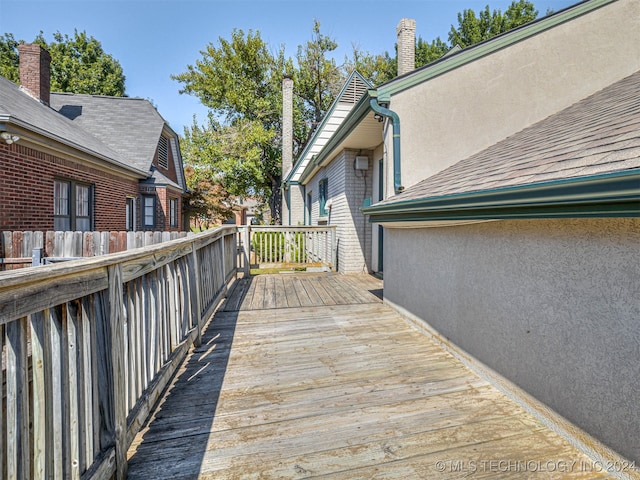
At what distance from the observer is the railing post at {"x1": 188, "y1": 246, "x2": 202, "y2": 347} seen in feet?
12.5

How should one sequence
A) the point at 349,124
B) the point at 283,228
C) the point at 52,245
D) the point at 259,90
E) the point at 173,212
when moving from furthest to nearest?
the point at 259,90 < the point at 173,212 < the point at 283,228 < the point at 52,245 < the point at 349,124

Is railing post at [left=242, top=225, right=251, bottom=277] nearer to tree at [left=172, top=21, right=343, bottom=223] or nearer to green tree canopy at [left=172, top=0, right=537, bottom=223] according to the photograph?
tree at [left=172, top=21, right=343, bottom=223]

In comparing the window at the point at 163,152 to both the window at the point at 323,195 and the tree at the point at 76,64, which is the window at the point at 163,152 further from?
the tree at the point at 76,64

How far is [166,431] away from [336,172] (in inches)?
314

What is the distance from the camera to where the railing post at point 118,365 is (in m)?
1.80

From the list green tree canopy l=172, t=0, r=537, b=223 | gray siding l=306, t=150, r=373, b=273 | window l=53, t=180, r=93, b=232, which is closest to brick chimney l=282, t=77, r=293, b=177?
green tree canopy l=172, t=0, r=537, b=223

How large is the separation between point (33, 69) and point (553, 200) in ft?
49.6

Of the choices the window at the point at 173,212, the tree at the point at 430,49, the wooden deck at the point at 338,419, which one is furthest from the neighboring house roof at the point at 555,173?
the tree at the point at 430,49

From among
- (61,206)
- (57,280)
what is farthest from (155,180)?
(57,280)

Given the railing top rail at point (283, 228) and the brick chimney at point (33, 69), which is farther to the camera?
the brick chimney at point (33, 69)

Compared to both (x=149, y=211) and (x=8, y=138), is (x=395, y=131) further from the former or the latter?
(x=149, y=211)

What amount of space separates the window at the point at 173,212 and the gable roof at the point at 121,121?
8.52 ft

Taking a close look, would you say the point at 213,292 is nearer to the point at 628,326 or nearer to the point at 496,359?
the point at 496,359

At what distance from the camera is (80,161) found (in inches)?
384
